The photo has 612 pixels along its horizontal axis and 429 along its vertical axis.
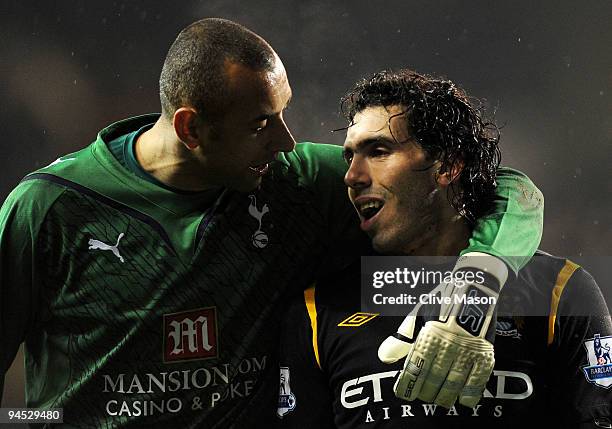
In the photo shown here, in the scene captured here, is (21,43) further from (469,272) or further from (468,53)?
(469,272)

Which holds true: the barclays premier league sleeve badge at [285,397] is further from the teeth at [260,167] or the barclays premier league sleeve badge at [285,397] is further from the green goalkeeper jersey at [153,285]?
the teeth at [260,167]

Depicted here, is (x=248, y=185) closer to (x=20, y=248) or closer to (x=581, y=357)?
(x=20, y=248)

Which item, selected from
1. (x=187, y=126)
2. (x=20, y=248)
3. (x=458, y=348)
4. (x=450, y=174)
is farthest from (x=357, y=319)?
(x=20, y=248)

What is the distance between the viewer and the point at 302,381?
1.68 meters

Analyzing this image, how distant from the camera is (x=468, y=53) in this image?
11.1ft

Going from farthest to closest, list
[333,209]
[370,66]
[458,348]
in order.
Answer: [370,66] → [333,209] → [458,348]

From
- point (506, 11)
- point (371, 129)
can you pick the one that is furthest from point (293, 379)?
point (506, 11)

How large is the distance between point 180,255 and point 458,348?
2.10 feet

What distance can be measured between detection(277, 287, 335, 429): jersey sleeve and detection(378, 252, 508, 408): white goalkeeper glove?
0.16 meters

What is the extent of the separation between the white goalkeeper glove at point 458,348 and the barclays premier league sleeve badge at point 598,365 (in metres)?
0.20

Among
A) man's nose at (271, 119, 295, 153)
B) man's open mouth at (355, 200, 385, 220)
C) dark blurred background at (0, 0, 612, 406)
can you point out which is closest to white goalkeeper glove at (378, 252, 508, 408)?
man's open mouth at (355, 200, 385, 220)

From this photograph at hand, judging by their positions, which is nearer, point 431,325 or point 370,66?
point 431,325

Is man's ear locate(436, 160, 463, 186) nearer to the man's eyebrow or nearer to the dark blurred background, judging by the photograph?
the man's eyebrow

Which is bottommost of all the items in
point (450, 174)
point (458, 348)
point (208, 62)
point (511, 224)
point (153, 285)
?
point (458, 348)
